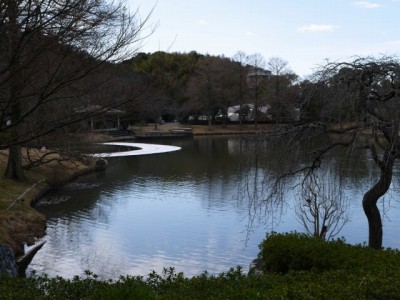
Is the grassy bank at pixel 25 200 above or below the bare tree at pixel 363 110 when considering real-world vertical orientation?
below

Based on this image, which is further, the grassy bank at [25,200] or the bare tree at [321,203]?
the grassy bank at [25,200]

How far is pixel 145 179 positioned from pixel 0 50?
63.0 feet

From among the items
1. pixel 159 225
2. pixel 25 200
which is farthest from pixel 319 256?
pixel 25 200

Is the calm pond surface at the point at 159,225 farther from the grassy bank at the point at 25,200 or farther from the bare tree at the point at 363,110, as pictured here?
the bare tree at the point at 363,110

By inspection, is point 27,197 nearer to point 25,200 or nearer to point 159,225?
point 25,200

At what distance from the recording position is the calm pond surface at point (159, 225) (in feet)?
37.7

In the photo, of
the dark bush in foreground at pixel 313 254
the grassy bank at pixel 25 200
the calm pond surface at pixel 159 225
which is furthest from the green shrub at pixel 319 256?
the grassy bank at pixel 25 200

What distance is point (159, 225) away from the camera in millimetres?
15180

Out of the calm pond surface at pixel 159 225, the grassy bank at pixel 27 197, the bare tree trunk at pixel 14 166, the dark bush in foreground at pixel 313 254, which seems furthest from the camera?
the bare tree trunk at pixel 14 166

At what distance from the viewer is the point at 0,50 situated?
572 cm

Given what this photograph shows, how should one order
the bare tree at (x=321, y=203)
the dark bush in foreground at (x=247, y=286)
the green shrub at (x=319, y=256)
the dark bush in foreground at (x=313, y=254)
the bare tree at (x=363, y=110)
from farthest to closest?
the bare tree at (x=321, y=203)
the bare tree at (x=363, y=110)
the dark bush in foreground at (x=313, y=254)
the green shrub at (x=319, y=256)
the dark bush in foreground at (x=247, y=286)

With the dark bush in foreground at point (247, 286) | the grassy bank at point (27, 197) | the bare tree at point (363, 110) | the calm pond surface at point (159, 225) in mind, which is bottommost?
the calm pond surface at point (159, 225)

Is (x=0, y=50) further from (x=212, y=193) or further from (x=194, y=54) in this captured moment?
(x=194, y=54)

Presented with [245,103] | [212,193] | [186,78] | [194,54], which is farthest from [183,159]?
[194,54]
